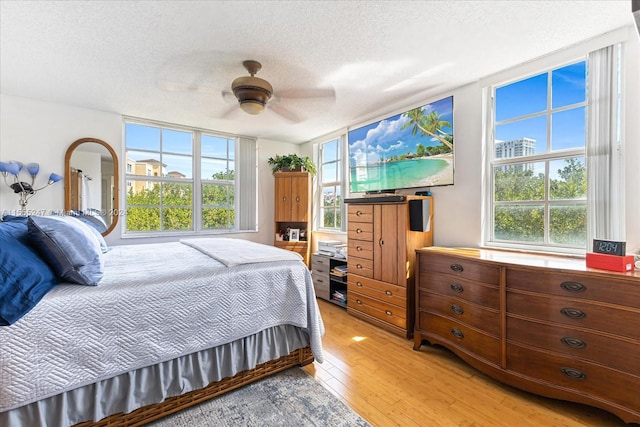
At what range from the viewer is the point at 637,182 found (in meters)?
1.90

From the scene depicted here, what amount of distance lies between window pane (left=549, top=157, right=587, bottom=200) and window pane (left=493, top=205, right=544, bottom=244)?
18 cm

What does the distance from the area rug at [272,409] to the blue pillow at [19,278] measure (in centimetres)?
96

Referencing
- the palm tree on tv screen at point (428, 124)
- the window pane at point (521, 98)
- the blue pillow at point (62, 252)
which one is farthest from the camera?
the palm tree on tv screen at point (428, 124)

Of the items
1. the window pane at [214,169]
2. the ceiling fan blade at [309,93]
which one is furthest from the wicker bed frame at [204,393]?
the window pane at [214,169]

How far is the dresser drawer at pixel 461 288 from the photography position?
2002 millimetres

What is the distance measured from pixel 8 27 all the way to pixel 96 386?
2.45m

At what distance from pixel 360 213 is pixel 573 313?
6.61 ft

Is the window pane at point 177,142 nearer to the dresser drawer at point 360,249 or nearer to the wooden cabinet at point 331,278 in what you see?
the wooden cabinet at point 331,278

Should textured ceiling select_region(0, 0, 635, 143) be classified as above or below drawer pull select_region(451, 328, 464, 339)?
above

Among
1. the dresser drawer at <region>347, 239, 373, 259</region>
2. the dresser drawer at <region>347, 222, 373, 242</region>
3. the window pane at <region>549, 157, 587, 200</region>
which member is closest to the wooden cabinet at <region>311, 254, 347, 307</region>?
the dresser drawer at <region>347, 239, 373, 259</region>

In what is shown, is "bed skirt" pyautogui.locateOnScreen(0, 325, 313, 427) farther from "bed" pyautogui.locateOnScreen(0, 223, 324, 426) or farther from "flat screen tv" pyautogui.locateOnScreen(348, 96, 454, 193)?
"flat screen tv" pyautogui.locateOnScreen(348, 96, 454, 193)

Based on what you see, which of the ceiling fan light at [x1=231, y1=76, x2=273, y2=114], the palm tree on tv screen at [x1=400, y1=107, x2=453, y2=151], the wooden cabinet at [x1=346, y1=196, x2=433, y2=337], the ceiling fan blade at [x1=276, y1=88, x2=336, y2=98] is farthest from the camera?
the palm tree on tv screen at [x1=400, y1=107, x2=453, y2=151]

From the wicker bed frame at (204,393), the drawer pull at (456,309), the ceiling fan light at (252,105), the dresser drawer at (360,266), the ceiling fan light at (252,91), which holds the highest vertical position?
the ceiling fan light at (252,91)

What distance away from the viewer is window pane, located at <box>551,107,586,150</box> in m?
2.19
